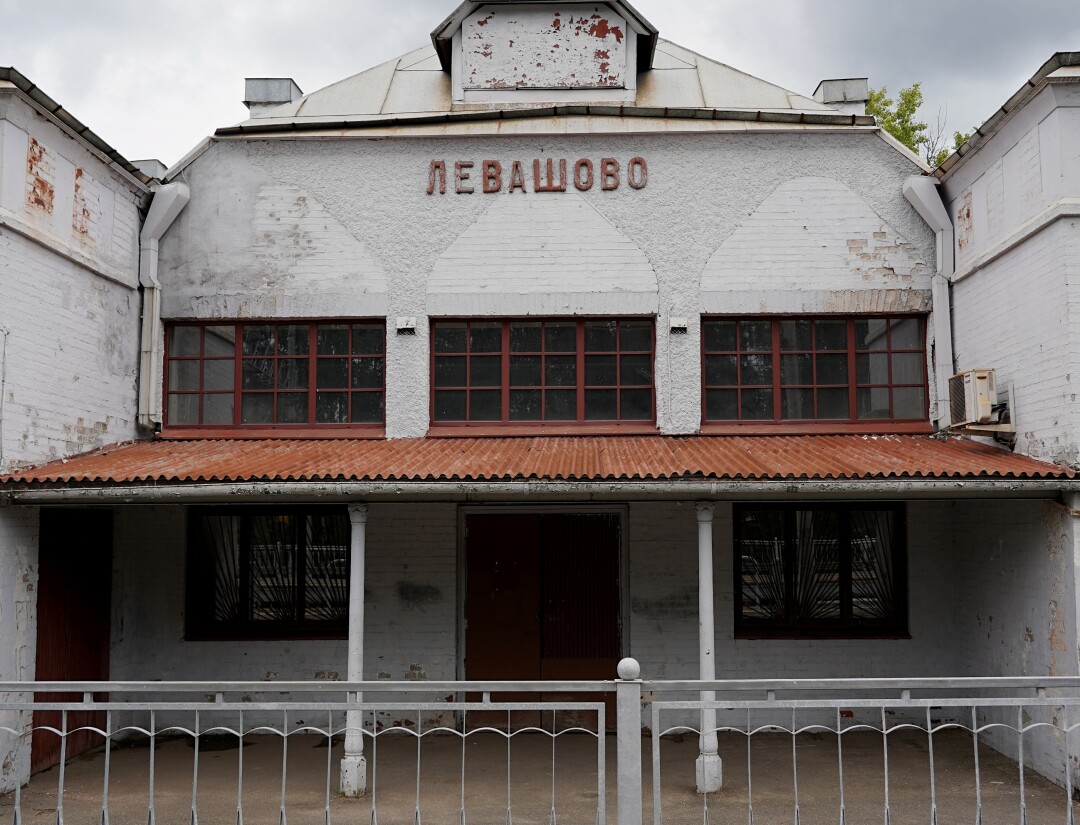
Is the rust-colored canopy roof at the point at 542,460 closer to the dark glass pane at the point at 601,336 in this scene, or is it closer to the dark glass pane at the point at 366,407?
the dark glass pane at the point at 366,407

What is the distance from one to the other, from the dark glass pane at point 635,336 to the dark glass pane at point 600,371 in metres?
0.21

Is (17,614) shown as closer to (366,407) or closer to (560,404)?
(366,407)

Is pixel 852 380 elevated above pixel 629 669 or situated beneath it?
elevated above

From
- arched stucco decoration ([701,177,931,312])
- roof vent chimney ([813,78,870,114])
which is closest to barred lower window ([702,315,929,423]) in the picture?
arched stucco decoration ([701,177,931,312])

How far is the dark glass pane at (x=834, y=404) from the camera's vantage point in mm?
10703

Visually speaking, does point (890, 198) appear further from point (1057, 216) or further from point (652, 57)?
point (652, 57)

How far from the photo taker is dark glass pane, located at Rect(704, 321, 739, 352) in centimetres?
1082

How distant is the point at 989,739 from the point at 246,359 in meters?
9.02

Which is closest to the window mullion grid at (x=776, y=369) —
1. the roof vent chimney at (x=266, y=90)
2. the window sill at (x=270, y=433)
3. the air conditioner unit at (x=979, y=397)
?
the air conditioner unit at (x=979, y=397)

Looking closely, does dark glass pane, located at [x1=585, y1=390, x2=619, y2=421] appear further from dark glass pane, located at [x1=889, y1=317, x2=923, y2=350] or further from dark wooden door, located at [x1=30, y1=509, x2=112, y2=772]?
dark wooden door, located at [x1=30, y1=509, x2=112, y2=772]

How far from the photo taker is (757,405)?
35.3 ft

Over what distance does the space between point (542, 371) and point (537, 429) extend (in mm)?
691

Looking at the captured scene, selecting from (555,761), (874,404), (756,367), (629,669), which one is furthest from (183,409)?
(874,404)

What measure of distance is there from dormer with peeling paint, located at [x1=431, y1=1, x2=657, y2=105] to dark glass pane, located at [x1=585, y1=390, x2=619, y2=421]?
145 inches
